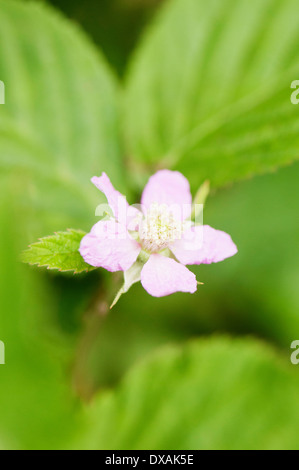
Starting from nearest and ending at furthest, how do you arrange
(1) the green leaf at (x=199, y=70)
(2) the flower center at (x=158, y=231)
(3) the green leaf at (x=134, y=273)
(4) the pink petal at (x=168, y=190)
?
(3) the green leaf at (x=134, y=273) → (2) the flower center at (x=158, y=231) → (4) the pink petal at (x=168, y=190) → (1) the green leaf at (x=199, y=70)

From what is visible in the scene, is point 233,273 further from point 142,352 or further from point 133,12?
point 133,12

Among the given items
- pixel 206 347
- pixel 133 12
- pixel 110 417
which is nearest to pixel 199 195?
pixel 206 347

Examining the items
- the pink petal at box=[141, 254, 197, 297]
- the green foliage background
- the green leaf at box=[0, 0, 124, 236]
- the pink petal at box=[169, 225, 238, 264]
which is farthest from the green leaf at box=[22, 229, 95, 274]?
the green leaf at box=[0, 0, 124, 236]

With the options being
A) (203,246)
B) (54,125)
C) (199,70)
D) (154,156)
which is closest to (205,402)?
(203,246)

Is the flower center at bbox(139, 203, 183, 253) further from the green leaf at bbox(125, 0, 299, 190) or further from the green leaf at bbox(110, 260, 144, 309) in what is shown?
the green leaf at bbox(125, 0, 299, 190)

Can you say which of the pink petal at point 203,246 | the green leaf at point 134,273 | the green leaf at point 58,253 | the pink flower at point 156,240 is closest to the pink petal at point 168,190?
the pink flower at point 156,240

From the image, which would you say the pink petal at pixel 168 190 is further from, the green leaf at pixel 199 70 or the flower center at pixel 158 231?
the green leaf at pixel 199 70
